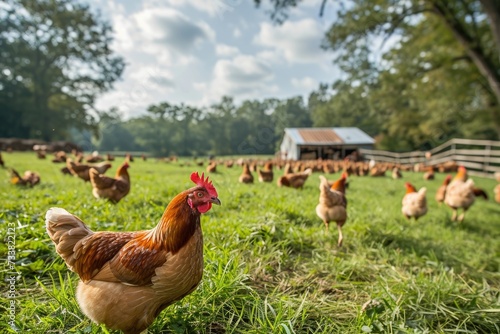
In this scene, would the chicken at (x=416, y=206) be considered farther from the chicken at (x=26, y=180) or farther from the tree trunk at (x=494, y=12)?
the tree trunk at (x=494, y=12)

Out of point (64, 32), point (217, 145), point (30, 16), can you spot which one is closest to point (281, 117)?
point (217, 145)

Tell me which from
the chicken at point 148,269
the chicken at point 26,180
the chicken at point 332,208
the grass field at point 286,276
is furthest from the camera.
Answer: the chicken at point 26,180

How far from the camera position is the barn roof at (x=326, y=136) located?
6.22 m

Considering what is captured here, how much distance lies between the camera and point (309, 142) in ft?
20.1

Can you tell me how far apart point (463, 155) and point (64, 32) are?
1300 inches

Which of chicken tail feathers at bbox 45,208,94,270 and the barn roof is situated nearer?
chicken tail feathers at bbox 45,208,94,270

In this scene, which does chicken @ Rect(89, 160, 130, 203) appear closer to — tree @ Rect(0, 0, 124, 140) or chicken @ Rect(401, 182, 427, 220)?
chicken @ Rect(401, 182, 427, 220)

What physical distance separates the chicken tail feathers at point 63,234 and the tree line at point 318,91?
57 cm

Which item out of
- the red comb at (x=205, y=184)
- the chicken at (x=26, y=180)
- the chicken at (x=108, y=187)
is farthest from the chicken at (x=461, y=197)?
the chicken at (x=26, y=180)

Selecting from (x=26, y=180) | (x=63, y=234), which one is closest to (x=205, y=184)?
(x=63, y=234)

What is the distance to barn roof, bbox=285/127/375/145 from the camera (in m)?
6.22

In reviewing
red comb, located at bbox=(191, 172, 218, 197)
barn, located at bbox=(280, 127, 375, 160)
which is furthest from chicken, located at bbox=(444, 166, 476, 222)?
red comb, located at bbox=(191, 172, 218, 197)

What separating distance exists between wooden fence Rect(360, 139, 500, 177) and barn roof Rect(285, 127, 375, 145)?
7271 millimetres

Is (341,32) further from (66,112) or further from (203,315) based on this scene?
(66,112)
